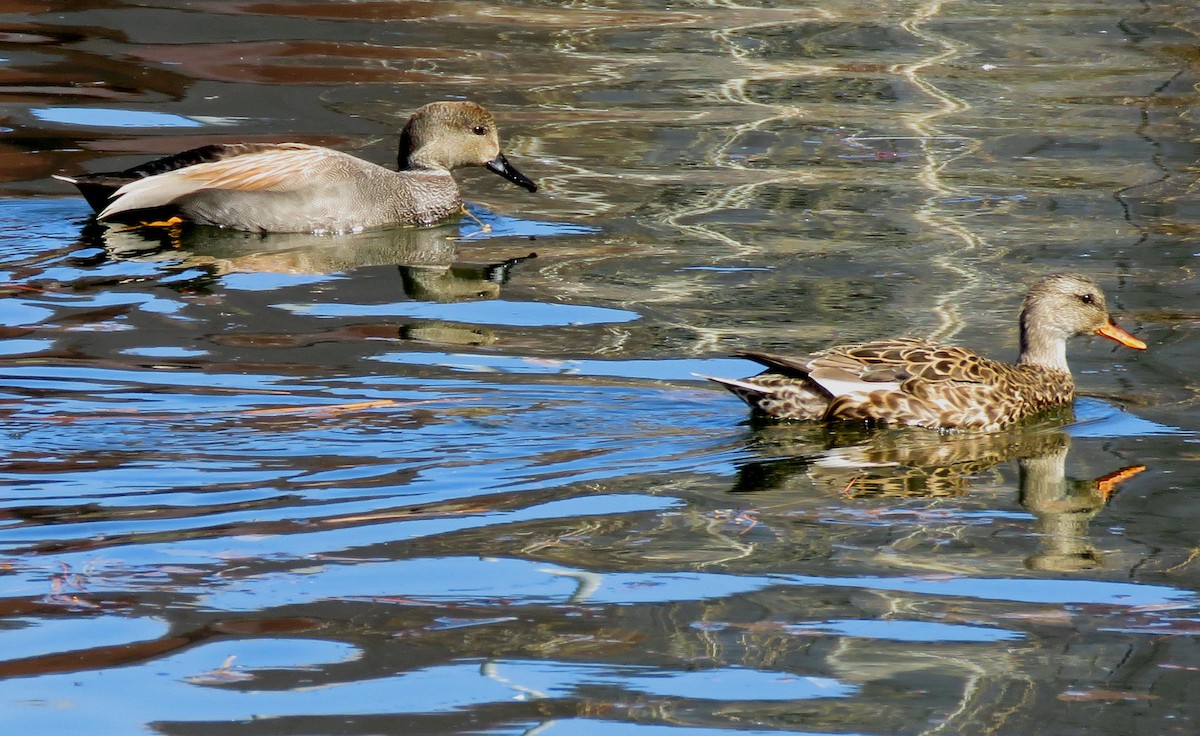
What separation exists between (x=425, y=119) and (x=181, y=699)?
24.9ft

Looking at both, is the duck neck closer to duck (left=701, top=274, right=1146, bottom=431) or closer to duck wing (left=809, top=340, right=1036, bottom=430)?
duck (left=701, top=274, right=1146, bottom=431)

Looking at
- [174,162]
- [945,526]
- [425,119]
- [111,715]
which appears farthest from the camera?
[425,119]

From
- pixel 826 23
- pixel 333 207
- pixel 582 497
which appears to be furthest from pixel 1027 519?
pixel 826 23

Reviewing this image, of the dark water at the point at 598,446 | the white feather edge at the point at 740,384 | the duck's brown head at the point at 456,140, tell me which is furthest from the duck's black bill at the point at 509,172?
the white feather edge at the point at 740,384

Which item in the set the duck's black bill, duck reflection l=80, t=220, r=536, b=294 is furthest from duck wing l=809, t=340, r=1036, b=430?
the duck's black bill

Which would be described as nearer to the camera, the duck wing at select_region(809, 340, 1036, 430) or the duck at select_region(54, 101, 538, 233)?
the duck wing at select_region(809, 340, 1036, 430)

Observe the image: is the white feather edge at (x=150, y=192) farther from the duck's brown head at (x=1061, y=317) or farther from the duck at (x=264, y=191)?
the duck's brown head at (x=1061, y=317)

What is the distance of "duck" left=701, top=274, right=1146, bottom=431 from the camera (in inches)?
286

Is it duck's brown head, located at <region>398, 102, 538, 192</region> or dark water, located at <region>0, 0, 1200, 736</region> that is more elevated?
duck's brown head, located at <region>398, 102, 538, 192</region>

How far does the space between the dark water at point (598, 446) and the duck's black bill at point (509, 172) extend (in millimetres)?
208

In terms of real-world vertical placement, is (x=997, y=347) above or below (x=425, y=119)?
below

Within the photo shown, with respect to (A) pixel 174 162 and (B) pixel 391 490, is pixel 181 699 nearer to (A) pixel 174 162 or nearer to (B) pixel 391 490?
(B) pixel 391 490

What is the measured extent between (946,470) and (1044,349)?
54.3 inches

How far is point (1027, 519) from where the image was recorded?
6223 millimetres
